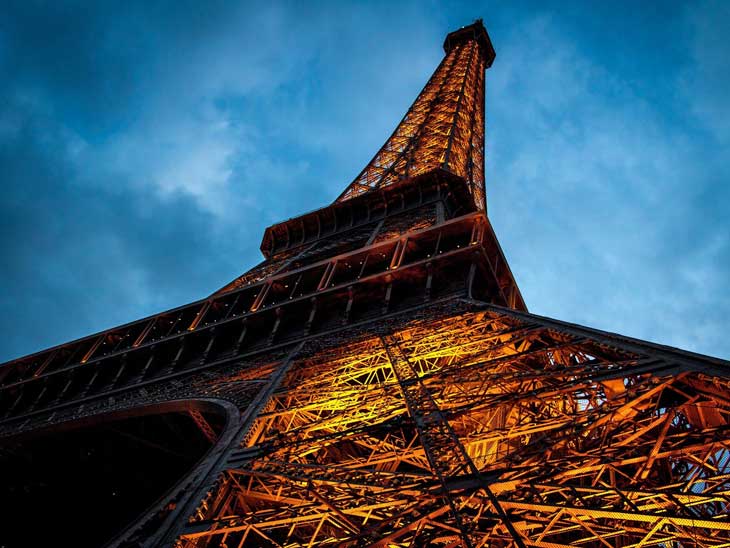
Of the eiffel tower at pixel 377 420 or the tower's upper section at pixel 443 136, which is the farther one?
the tower's upper section at pixel 443 136

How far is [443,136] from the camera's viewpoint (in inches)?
1622

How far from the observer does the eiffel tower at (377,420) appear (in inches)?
258

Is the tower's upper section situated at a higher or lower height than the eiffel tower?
higher

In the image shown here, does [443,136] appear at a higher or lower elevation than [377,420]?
higher

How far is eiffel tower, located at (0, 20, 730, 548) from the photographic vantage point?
6.55 metres

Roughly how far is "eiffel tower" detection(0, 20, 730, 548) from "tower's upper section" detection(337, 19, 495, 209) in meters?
6.08

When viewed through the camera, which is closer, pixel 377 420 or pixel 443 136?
pixel 377 420

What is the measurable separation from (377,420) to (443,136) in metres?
34.2

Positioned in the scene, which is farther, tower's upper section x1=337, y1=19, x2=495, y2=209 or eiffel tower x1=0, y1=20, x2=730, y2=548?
tower's upper section x1=337, y1=19, x2=495, y2=209

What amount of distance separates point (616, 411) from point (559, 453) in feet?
2.82

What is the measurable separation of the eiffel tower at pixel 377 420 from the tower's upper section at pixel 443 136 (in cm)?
608

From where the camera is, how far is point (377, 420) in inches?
367

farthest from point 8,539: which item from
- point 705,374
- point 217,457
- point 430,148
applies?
point 430,148

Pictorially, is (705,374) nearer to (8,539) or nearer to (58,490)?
(58,490)
